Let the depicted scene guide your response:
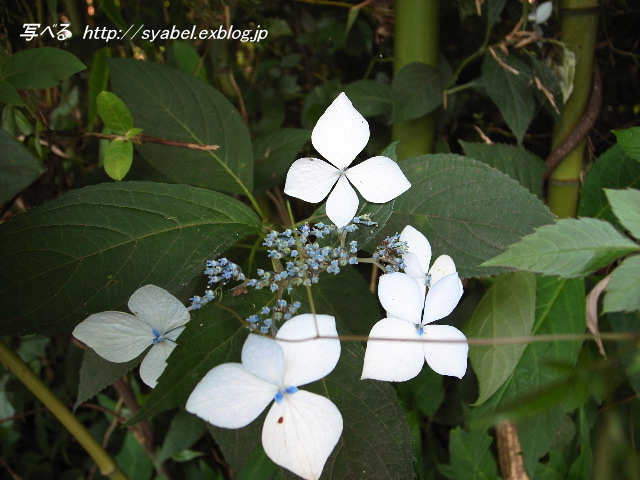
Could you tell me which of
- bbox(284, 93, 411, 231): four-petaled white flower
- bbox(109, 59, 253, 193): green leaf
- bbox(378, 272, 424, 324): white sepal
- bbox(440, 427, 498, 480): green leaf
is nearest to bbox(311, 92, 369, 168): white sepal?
bbox(284, 93, 411, 231): four-petaled white flower

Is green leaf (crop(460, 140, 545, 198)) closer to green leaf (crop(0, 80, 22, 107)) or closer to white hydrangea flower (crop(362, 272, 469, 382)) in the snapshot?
white hydrangea flower (crop(362, 272, 469, 382))

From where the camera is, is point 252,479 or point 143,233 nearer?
point 143,233

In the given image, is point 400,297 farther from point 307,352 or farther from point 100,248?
point 100,248

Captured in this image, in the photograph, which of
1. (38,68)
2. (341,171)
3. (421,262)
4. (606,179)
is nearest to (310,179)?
(341,171)

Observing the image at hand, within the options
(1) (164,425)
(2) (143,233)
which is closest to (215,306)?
(2) (143,233)

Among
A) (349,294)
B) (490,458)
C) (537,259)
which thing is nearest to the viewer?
(537,259)

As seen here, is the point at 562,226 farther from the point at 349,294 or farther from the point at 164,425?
the point at 164,425
